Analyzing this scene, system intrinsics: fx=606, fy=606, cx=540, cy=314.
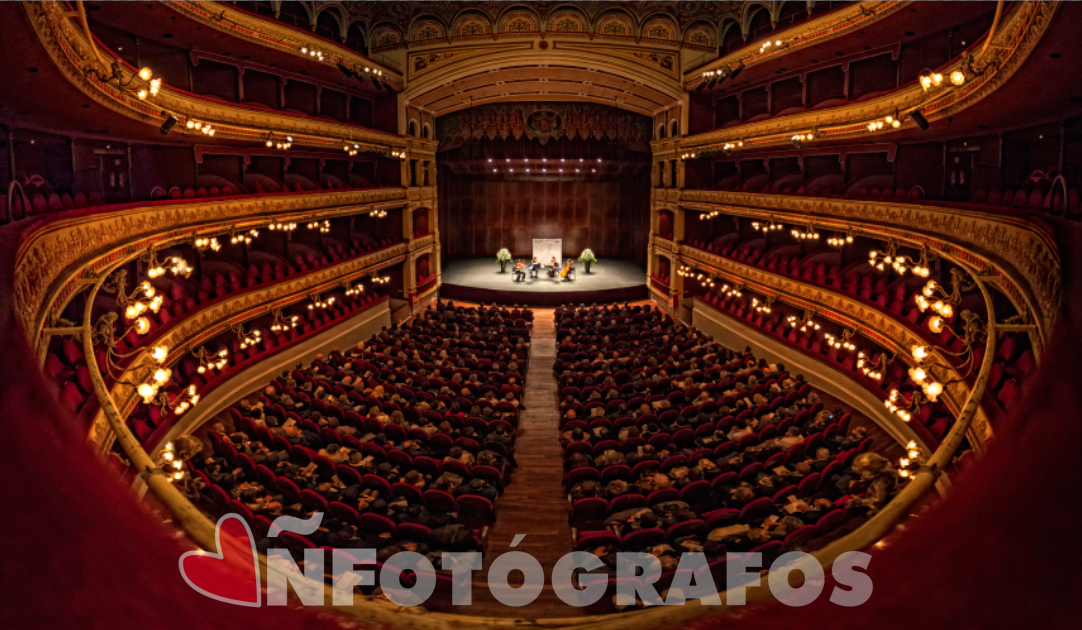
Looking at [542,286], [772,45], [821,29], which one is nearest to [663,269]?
[542,286]

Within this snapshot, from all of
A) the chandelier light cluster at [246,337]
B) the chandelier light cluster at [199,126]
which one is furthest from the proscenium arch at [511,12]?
the chandelier light cluster at [246,337]

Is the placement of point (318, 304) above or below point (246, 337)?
→ above

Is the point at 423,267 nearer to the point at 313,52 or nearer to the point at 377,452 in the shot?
the point at 313,52

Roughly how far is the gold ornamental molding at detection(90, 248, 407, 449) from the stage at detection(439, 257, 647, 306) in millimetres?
4664

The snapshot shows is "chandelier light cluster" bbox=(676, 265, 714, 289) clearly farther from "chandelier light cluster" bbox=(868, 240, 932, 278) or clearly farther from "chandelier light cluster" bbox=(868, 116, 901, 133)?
"chandelier light cluster" bbox=(868, 240, 932, 278)

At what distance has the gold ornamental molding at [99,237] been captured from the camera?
5.66m

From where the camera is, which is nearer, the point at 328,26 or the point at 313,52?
the point at 313,52

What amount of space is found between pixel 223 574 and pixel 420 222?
896 inches

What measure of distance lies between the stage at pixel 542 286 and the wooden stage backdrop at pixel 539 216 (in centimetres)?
319

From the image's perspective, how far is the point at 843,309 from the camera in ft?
43.6

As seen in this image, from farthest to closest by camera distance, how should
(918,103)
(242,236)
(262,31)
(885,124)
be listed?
(262,31) < (242,236) < (885,124) < (918,103)

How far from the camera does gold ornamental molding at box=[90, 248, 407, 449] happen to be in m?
7.99

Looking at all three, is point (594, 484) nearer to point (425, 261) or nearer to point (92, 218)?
point (92, 218)

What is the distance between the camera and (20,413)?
9.93 feet
